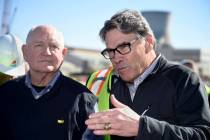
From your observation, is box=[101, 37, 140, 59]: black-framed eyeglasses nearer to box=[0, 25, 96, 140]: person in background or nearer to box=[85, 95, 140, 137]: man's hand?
box=[0, 25, 96, 140]: person in background

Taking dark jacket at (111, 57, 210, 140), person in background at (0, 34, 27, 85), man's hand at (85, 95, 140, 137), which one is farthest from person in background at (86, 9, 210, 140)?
person in background at (0, 34, 27, 85)

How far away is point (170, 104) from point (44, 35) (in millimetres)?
1101

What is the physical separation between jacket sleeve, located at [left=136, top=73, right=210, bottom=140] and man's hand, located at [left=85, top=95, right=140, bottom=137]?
0.26ft

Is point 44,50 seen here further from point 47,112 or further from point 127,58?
point 127,58

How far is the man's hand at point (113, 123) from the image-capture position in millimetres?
2125

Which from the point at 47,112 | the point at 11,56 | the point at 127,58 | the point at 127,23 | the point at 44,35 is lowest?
the point at 47,112

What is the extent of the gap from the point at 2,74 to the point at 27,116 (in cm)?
79

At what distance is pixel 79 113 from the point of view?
2.68 meters

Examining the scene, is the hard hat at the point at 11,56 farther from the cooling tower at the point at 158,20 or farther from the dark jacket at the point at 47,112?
the cooling tower at the point at 158,20

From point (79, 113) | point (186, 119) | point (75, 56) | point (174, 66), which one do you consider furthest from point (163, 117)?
point (75, 56)

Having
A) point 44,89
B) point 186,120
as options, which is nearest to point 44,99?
point 44,89

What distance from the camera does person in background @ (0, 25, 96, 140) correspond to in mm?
2627

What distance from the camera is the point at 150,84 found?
2.82 metres

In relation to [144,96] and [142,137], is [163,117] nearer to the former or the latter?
[144,96]
